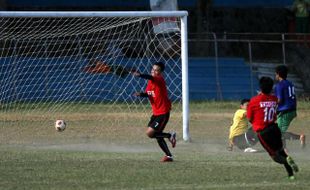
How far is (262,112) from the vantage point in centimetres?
1360

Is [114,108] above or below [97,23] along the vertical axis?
below

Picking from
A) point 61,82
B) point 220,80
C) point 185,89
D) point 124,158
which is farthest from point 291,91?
point 220,80

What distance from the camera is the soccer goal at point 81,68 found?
23.5m

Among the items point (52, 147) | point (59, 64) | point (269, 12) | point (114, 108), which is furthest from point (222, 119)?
point (269, 12)

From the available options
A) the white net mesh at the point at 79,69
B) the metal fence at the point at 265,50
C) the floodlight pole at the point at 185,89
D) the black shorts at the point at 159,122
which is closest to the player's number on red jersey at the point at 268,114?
the black shorts at the point at 159,122

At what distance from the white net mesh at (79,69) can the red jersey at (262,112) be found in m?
9.09

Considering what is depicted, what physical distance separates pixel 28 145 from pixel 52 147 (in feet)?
2.03

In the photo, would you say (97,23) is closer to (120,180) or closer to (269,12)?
(120,180)

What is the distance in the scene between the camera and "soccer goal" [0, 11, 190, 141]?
23.5 meters

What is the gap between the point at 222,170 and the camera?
14.3 metres

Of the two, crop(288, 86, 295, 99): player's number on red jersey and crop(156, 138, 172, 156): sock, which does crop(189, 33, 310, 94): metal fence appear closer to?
crop(288, 86, 295, 99): player's number on red jersey

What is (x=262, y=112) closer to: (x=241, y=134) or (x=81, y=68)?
(x=241, y=134)

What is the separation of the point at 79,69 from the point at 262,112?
12.1m

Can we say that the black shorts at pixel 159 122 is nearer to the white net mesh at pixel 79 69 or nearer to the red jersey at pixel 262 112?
the red jersey at pixel 262 112
